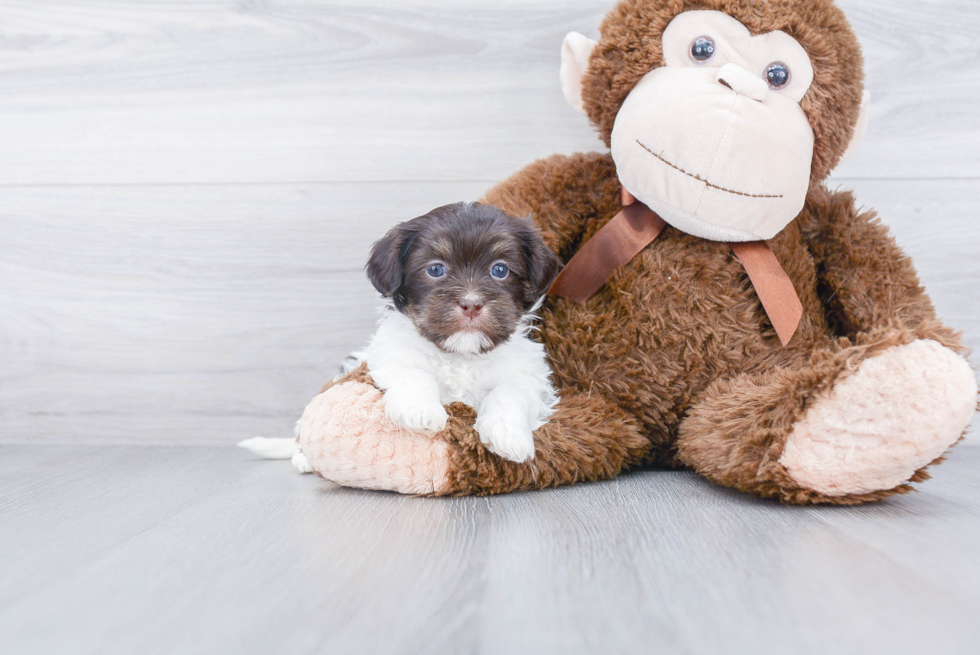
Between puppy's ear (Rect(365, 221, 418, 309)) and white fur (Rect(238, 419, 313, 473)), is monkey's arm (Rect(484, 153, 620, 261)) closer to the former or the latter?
puppy's ear (Rect(365, 221, 418, 309))

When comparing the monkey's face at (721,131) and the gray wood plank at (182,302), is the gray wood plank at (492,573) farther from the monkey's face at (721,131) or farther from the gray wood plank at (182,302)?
the gray wood plank at (182,302)

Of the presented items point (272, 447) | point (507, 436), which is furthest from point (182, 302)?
point (507, 436)

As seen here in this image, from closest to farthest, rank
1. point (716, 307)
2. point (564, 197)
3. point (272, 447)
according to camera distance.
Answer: point (716, 307) < point (564, 197) < point (272, 447)

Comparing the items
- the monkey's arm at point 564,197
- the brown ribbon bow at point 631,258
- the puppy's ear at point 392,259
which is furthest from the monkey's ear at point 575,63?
the puppy's ear at point 392,259

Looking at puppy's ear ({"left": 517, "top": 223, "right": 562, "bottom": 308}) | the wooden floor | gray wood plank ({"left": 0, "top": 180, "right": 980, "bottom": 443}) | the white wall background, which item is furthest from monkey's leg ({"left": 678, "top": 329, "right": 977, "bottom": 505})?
gray wood plank ({"left": 0, "top": 180, "right": 980, "bottom": 443})

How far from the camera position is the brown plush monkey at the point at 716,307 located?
3.59 ft

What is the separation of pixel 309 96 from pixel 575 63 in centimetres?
75

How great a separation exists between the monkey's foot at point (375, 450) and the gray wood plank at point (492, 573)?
38 mm

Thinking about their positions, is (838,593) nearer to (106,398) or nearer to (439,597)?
(439,597)

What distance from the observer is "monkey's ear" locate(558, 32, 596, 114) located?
58.4 inches

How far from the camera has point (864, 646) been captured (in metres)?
0.66

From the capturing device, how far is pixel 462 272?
1265mm

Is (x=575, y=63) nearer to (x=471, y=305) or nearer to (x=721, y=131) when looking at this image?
(x=721, y=131)

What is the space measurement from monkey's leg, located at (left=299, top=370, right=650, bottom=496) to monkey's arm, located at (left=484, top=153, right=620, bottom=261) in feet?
1.38
